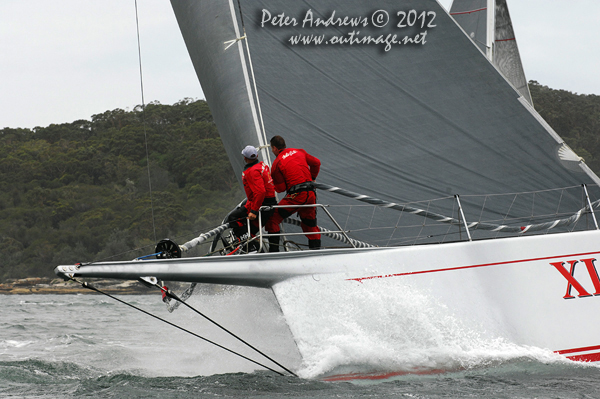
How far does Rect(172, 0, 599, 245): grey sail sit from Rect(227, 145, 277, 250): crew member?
788 millimetres

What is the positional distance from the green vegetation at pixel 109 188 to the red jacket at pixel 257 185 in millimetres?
30269

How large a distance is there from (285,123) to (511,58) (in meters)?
4.45

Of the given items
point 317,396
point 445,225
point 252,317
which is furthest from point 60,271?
point 445,225

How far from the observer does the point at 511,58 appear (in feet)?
28.0

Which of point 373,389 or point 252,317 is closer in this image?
point 373,389

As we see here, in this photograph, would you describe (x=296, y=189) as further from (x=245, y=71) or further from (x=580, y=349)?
Answer: (x=580, y=349)

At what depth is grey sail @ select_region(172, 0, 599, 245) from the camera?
18.2 ft

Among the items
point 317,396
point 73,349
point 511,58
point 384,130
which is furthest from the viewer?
point 511,58

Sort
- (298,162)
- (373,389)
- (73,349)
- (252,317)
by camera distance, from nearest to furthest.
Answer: (373,389)
(252,317)
(298,162)
(73,349)

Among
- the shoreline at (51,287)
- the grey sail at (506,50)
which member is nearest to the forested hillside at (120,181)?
the shoreline at (51,287)

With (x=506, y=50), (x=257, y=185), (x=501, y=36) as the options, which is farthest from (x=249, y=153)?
(x=501, y=36)

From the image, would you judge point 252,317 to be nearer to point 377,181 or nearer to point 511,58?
point 377,181

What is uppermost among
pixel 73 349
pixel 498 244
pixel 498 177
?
pixel 498 177

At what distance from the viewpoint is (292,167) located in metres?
4.82
